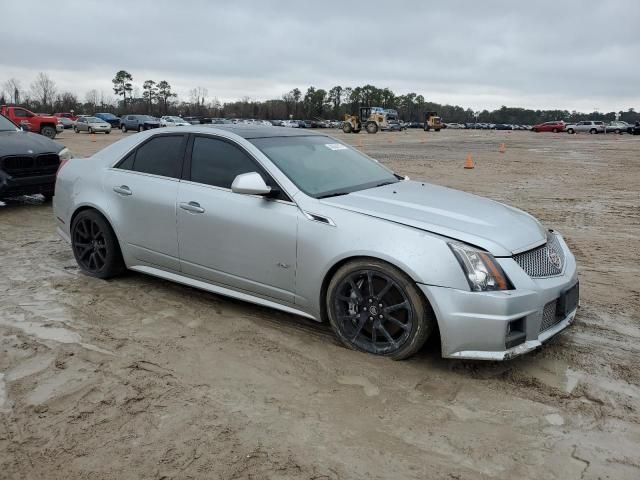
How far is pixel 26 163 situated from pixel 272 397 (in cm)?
738

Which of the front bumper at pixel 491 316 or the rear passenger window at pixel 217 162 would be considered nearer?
the front bumper at pixel 491 316

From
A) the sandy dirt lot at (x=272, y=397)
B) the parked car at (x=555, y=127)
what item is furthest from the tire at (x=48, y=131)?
the parked car at (x=555, y=127)

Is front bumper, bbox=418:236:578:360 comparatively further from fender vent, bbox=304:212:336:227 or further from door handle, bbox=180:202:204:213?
door handle, bbox=180:202:204:213

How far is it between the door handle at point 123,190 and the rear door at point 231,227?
2.06ft

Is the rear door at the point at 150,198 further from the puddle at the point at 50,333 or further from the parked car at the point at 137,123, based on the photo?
the parked car at the point at 137,123

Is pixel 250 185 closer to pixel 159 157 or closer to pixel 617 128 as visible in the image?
pixel 159 157

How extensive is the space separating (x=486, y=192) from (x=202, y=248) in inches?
332

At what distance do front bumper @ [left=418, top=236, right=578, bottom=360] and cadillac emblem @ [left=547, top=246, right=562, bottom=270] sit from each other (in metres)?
0.37

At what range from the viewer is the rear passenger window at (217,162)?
14.7 feet

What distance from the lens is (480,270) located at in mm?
3416

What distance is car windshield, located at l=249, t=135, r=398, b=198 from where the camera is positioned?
4285 millimetres

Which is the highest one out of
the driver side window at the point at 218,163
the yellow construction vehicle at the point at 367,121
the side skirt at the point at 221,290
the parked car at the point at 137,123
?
the yellow construction vehicle at the point at 367,121

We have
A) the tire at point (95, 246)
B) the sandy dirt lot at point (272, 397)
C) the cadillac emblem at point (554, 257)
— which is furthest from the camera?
the tire at point (95, 246)

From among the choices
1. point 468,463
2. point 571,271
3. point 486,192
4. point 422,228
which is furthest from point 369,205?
point 486,192
